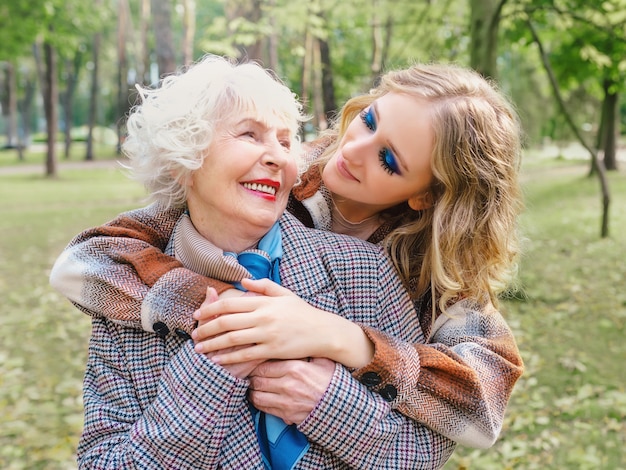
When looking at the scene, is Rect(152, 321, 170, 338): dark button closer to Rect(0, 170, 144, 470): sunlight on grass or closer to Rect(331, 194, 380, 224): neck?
Rect(331, 194, 380, 224): neck

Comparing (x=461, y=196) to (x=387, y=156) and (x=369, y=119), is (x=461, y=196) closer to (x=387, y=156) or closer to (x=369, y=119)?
(x=387, y=156)

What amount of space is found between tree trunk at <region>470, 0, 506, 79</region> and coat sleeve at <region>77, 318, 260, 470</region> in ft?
18.2

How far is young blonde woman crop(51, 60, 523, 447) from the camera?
63.9 inches

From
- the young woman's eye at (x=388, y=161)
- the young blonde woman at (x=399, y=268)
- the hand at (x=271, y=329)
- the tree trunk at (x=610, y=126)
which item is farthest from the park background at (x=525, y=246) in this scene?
the tree trunk at (x=610, y=126)

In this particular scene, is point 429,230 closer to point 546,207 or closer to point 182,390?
point 182,390

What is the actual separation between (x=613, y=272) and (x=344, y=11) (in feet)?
19.6

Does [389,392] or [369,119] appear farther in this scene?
[369,119]

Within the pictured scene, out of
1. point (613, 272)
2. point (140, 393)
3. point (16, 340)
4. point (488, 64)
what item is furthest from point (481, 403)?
point (613, 272)

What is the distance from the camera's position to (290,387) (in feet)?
5.26

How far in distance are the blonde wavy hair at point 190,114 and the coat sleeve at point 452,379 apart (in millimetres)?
705

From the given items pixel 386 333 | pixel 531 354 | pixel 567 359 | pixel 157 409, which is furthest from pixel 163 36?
pixel 157 409

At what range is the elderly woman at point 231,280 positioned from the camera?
157 centimetres

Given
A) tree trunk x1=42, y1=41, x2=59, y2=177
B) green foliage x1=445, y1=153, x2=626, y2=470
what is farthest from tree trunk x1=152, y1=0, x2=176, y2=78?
tree trunk x1=42, y1=41, x2=59, y2=177

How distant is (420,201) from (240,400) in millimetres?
896
